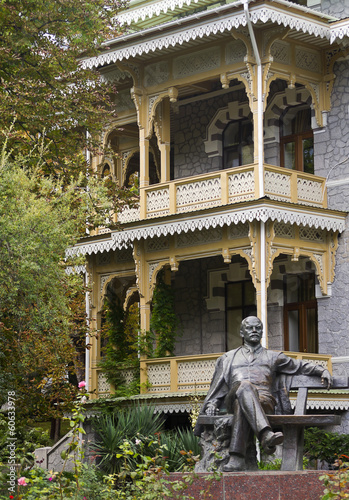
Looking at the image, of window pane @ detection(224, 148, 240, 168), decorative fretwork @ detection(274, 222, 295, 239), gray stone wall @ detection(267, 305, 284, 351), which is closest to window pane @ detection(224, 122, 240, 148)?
window pane @ detection(224, 148, 240, 168)

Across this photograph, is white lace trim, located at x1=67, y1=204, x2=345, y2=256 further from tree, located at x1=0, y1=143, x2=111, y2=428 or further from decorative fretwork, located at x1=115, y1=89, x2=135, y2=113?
tree, located at x1=0, y1=143, x2=111, y2=428

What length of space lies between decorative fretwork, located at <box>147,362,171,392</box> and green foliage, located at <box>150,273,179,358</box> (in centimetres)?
39

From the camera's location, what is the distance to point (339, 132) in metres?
22.3

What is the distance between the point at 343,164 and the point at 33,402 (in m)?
8.13

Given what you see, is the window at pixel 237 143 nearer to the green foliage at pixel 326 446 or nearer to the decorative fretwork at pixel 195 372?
the decorative fretwork at pixel 195 372

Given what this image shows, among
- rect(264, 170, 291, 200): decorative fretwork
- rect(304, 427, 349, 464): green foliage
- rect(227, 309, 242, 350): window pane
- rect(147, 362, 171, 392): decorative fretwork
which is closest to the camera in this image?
rect(304, 427, 349, 464): green foliage

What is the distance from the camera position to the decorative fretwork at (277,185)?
69.4 feet

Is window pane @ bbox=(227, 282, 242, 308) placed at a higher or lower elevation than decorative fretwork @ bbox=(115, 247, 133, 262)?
lower

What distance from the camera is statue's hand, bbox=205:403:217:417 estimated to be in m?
12.1

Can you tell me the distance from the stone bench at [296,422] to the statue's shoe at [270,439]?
15.3 inches

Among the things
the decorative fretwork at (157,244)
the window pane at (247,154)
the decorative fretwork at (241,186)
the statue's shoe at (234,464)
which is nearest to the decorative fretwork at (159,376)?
the decorative fretwork at (157,244)

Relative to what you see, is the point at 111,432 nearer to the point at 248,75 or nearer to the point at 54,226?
the point at 54,226

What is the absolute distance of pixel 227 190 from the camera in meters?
21.6

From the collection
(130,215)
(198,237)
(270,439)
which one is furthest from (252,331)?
(130,215)
